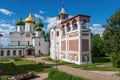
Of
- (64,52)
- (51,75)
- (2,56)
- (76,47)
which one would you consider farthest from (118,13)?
(2,56)

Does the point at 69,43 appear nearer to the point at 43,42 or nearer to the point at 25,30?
the point at 43,42

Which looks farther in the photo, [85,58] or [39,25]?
[39,25]

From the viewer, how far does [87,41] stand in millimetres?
34688

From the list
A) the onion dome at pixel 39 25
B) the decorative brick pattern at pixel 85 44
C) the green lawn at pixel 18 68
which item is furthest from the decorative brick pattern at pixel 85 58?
the onion dome at pixel 39 25

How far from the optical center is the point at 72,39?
3756 cm

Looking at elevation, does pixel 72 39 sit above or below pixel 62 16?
below

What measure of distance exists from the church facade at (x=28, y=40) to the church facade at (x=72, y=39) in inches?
509

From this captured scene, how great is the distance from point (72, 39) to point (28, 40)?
27663 mm

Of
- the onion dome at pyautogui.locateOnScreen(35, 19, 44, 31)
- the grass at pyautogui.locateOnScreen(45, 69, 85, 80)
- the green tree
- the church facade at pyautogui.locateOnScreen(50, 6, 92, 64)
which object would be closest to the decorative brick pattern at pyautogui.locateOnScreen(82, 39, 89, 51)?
the church facade at pyautogui.locateOnScreen(50, 6, 92, 64)

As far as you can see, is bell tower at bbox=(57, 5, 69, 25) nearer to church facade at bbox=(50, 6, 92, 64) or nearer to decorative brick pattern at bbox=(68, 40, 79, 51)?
church facade at bbox=(50, 6, 92, 64)

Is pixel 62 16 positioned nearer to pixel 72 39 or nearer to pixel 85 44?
pixel 72 39

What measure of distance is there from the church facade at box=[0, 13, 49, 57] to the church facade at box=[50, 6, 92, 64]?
1292 cm

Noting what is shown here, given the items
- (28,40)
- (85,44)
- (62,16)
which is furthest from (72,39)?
(28,40)

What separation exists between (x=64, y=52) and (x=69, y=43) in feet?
13.4
